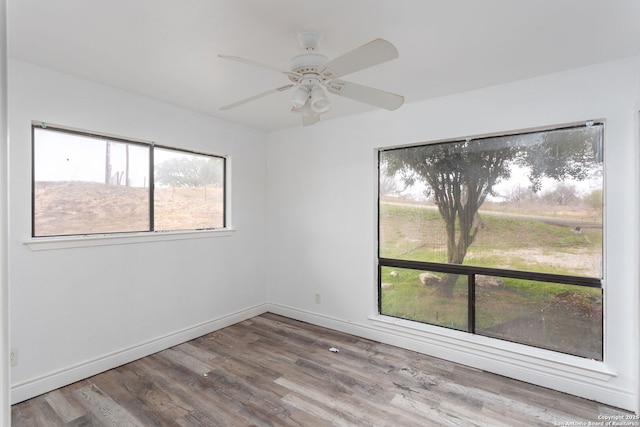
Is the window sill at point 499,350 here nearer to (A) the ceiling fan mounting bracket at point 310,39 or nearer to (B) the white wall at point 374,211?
(B) the white wall at point 374,211

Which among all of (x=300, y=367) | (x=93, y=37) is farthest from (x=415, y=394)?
(x=93, y=37)

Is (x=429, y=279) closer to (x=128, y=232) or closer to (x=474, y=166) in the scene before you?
(x=474, y=166)

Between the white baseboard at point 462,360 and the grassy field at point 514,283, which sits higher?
the grassy field at point 514,283

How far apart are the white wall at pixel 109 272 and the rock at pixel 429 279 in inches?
82.9

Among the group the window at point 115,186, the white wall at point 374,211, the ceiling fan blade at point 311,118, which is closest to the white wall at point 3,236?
the ceiling fan blade at point 311,118

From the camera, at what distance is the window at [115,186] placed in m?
2.50

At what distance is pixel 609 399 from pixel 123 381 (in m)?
3.59

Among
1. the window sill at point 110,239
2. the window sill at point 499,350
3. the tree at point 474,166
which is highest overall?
the tree at point 474,166

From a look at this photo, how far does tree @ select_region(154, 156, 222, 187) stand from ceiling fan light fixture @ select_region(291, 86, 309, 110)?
1944mm

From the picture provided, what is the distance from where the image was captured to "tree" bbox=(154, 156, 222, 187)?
3254mm

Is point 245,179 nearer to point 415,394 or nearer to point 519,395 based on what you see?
point 415,394

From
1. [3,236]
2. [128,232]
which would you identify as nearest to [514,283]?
[3,236]

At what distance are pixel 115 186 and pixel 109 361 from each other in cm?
150

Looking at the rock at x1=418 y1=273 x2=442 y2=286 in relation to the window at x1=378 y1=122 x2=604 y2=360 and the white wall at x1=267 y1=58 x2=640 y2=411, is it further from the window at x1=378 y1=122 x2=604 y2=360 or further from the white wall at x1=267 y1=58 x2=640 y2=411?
the white wall at x1=267 y1=58 x2=640 y2=411
